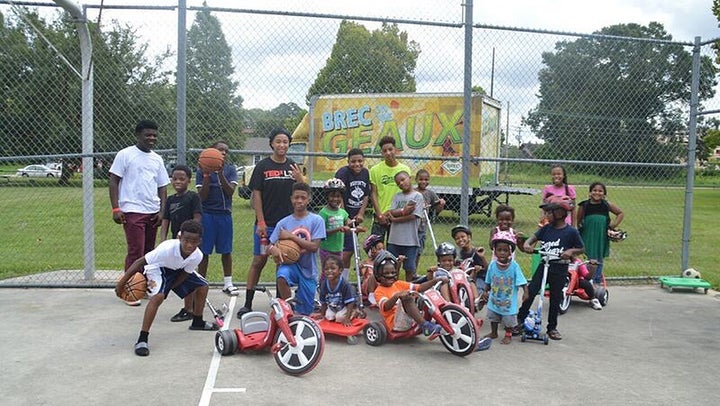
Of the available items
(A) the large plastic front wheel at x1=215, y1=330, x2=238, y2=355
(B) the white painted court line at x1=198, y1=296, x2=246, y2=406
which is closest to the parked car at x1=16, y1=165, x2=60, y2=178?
(A) the large plastic front wheel at x1=215, y1=330, x2=238, y2=355

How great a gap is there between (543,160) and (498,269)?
2.50 metres

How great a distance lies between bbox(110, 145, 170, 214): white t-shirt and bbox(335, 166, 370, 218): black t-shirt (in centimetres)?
203

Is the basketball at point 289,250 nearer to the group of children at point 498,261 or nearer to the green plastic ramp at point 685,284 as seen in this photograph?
the group of children at point 498,261

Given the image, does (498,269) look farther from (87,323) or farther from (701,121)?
(701,121)

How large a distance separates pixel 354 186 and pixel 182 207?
6.10 ft

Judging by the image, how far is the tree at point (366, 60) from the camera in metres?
7.57

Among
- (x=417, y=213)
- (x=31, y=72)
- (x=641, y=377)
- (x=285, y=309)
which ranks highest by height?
(x=31, y=72)

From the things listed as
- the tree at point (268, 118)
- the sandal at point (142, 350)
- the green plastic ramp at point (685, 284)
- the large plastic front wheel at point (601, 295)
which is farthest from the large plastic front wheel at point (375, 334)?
the green plastic ramp at point (685, 284)

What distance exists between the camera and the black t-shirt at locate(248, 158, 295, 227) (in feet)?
21.0

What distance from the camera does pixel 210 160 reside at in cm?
631

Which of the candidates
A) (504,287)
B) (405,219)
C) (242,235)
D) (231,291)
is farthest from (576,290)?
(242,235)

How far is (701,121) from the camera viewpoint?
8523 mm

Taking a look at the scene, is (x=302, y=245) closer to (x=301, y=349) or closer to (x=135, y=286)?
(x=301, y=349)

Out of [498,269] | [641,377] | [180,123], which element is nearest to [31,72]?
[180,123]
